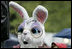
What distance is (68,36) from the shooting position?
4.56 metres

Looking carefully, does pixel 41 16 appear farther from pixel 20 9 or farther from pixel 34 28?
pixel 20 9

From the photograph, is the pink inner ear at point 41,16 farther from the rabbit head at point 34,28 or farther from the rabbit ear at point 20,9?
the rabbit ear at point 20,9

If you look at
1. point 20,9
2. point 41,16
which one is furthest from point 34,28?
point 20,9

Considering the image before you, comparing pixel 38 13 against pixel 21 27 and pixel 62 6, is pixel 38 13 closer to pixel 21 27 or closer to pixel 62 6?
pixel 21 27

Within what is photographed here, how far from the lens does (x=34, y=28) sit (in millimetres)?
3121

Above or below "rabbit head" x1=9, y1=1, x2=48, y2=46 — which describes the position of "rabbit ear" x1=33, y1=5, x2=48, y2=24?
above

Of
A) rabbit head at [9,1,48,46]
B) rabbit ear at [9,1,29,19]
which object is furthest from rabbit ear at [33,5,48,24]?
rabbit ear at [9,1,29,19]

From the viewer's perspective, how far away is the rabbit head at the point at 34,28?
308cm

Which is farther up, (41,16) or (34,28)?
(41,16)

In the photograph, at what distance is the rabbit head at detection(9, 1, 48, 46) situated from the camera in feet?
10.1

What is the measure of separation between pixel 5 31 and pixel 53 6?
5211mm

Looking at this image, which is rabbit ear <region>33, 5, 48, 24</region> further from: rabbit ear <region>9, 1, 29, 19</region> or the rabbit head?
rabbit ear <region>9, 1, 29, 19</region>

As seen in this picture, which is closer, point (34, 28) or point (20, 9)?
point (34, 28)

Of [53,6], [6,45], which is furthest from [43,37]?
[53,6]
